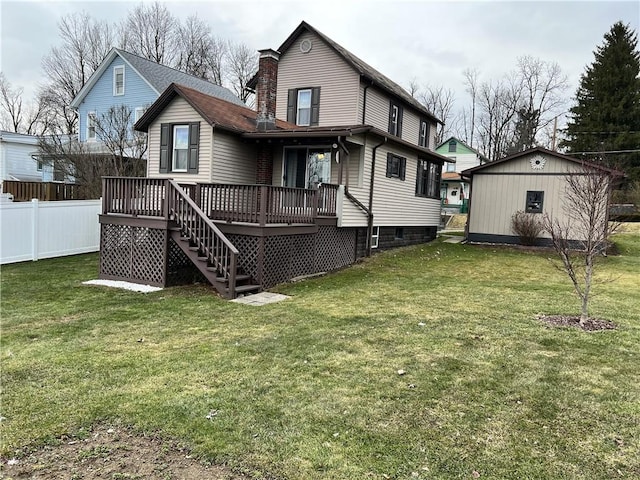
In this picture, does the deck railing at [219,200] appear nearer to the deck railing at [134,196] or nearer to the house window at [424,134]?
the deck railing at [134,196]

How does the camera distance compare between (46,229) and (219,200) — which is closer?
(219,200)

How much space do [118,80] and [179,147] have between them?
1513cm

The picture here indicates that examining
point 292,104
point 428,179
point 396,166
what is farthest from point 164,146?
point 428,179

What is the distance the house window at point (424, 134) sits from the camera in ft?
66.2

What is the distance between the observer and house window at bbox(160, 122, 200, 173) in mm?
13117

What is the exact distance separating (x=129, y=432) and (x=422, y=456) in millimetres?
2233

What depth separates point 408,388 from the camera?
4.37 meters

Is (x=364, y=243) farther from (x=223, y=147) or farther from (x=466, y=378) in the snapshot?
(x=466, y=378)

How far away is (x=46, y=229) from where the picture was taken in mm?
13336

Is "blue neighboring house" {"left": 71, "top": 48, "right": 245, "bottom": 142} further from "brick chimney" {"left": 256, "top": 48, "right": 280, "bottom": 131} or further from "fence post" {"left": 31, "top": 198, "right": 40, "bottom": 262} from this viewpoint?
"fence post" {"left": 31, "top": 198, "right": 40, "bottom": 262}

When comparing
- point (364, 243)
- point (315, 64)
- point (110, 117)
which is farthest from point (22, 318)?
point (110, 117)

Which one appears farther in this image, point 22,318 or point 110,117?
point 110,117

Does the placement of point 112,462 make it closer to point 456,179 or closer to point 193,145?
point 193,145

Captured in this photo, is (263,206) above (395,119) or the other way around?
the other way around
